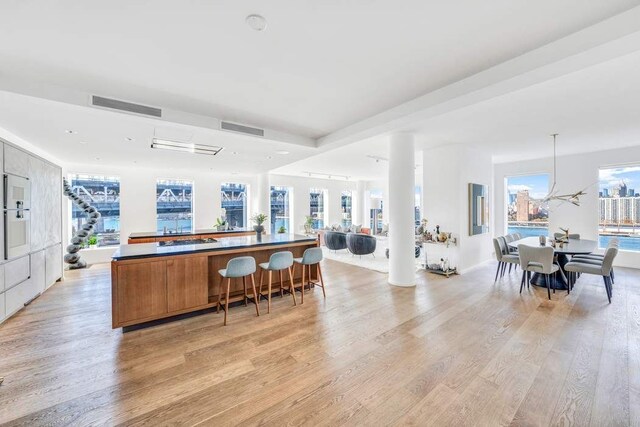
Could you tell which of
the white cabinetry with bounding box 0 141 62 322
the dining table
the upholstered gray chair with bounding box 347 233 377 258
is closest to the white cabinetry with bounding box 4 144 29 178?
the white cabinetry with bounding box 0 141 62 322

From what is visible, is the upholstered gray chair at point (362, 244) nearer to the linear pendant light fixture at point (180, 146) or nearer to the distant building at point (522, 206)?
the linear pendant light fixture at point (180, 146)

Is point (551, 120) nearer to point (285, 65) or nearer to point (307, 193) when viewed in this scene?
point (285, 65)

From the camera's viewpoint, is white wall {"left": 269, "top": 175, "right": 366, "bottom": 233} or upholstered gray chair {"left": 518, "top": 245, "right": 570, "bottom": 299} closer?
upholstered gray chair {"left": 518, "top": 245, "right": 570, "bottom": 299}

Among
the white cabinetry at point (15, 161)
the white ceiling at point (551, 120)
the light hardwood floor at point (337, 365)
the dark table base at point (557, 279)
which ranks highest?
the white ceiling at point (551, 120)

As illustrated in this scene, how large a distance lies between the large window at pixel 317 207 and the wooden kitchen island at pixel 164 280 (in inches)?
293

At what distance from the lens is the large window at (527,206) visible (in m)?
7.07

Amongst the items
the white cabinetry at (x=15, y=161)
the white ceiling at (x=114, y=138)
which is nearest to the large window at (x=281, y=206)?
the white ceiling at (x=114, y=138)

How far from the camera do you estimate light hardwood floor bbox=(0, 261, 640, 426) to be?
1820 millimetres

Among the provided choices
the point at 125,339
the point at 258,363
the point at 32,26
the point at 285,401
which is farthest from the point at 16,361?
the point at 32,26

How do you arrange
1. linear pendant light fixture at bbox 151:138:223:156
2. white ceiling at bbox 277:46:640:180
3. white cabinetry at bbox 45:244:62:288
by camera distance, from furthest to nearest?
1. white cabinetry at bbox 45:244:62:288
2. linear pendant light fixture at bbox 151:138:223:156
3. white ceiling at bbox 277:46:640:180

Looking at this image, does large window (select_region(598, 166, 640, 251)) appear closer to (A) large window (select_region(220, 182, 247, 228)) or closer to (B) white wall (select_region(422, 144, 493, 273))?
(B) white wall (select_region(422, 144, 493, 273))

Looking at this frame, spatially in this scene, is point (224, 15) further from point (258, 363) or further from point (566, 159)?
point (566, 159)

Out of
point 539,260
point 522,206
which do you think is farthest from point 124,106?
point 522,206

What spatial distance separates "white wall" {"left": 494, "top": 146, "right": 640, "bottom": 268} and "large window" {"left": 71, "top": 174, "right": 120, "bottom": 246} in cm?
1149
